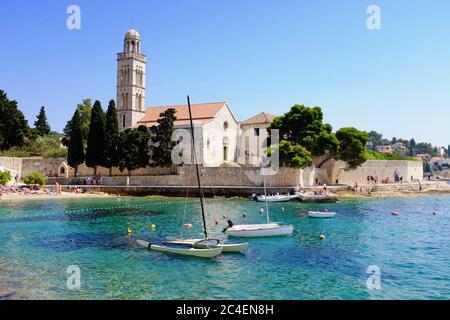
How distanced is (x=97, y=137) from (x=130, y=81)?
13.6 meters

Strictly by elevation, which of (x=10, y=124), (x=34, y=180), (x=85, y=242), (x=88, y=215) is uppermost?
(x=10, y=124)

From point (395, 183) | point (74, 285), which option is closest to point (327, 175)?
point (395, 183)

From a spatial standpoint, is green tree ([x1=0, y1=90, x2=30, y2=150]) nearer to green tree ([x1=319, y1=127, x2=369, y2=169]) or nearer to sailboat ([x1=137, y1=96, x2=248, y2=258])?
green tree ([x1=319, y1=127, x2=369, y2=169])

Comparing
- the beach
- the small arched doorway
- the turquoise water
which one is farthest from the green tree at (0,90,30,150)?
the turquoise water

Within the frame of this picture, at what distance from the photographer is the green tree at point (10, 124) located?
57631mm

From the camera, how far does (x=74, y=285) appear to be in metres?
12.5

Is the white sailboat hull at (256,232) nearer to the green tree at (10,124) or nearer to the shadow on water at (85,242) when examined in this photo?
the shadow on water at (85,242)

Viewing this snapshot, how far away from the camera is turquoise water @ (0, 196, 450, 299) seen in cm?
1206

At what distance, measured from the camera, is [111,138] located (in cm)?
5069

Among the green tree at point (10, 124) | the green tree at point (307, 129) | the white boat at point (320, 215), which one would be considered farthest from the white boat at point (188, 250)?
the green tree at point (10, 124)

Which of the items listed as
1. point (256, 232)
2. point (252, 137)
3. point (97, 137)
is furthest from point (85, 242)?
point (252, 137)

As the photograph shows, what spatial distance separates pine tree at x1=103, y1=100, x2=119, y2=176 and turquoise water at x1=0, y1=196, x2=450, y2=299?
2356 cm

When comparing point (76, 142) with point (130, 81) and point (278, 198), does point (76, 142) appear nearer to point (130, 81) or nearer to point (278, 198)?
point (130, 81)
